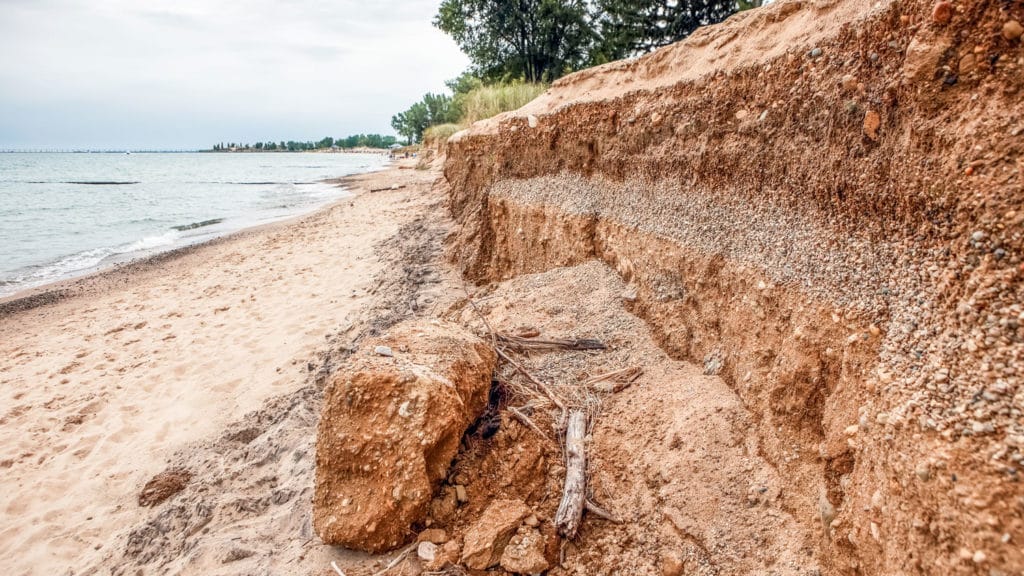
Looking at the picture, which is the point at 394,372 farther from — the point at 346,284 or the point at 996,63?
the point at 346,284

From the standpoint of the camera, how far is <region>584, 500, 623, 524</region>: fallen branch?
207cm

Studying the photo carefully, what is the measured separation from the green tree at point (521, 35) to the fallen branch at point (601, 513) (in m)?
17.3

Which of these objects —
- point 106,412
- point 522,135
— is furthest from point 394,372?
point 106,412

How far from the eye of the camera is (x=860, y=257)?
5.77ft

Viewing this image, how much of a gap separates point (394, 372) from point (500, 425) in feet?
2.05

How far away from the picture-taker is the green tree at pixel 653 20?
13891 millimetres

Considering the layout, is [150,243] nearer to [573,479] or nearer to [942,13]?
[573,479]

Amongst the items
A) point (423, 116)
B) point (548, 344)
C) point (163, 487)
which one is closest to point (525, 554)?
point (548, 344)

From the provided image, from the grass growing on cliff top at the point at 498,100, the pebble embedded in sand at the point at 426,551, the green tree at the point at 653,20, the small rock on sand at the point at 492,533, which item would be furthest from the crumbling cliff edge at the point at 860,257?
the green tree at the point at 653,20

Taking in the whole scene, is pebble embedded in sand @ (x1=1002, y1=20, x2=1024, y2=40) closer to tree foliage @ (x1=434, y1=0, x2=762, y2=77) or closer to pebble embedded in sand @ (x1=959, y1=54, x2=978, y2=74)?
pebble embedded in sand @ (x1=959, y1=54, x2=978, y2=74)

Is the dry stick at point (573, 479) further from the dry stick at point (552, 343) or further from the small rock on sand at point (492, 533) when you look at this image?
the dry stick at point (552, 343)

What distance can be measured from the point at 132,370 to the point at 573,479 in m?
5.41

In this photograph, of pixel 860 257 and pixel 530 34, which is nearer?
pixel 860 257

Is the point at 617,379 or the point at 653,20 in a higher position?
the point at 653,20
